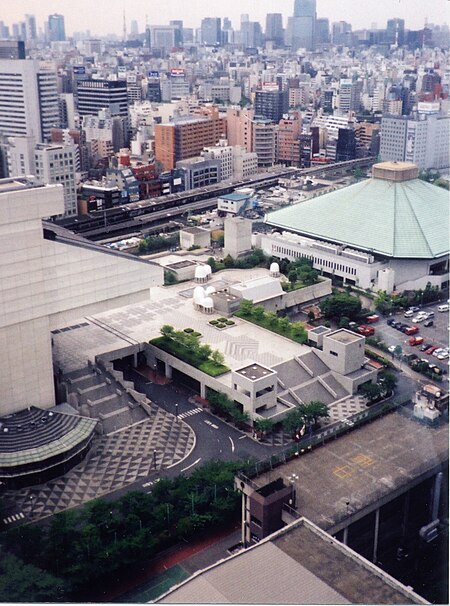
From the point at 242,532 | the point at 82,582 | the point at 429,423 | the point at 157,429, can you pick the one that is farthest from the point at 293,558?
the point at 157,429

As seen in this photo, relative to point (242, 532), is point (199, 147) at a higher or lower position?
higher

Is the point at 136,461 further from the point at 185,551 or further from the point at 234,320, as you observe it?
the point at 234,320

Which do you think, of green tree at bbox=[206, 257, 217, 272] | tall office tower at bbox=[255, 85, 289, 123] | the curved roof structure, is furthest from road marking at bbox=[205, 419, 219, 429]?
tall office tower at bbox=[255, 85, 289, 123]

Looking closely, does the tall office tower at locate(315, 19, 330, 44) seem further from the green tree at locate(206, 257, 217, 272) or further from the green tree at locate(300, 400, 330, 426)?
the green tree at locate(300, 400, 330, 426)

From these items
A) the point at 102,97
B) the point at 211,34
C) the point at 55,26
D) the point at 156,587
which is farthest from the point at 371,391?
the point at 102,97

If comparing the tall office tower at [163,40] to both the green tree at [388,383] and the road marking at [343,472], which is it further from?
the road marking at [343,472]

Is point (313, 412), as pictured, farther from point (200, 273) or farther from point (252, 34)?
point (252, 34)
